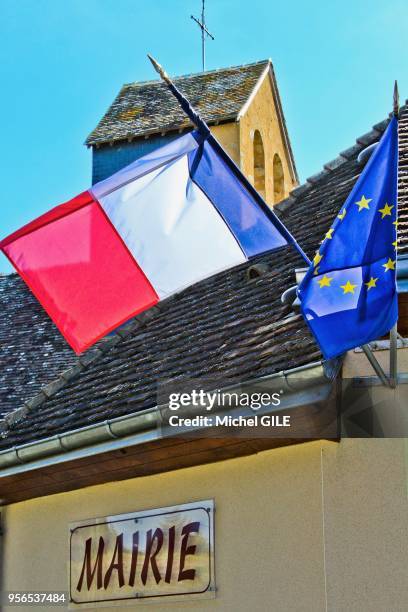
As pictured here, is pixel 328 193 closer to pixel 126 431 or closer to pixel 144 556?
pixel 126 431

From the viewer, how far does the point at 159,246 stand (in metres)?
6.62

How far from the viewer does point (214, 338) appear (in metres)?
8.09

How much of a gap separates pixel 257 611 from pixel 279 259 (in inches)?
110

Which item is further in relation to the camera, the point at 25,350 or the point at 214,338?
the point at 25,350

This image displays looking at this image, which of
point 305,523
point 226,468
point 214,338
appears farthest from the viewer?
point 214,338

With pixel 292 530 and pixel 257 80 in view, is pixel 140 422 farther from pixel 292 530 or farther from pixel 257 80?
pixel 257 80

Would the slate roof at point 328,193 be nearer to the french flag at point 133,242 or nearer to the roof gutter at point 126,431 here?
the french flag at point 133,242

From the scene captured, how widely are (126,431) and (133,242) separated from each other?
133 cm

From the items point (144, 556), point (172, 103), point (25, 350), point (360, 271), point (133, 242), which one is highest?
point (172, 103)

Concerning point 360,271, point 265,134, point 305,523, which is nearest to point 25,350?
point 305,523

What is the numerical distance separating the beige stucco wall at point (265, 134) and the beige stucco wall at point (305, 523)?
10648mm

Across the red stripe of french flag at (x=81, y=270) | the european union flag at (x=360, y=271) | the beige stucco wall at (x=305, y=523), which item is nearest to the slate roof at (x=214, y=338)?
the beige stucco wall at (x=305, y=523)
